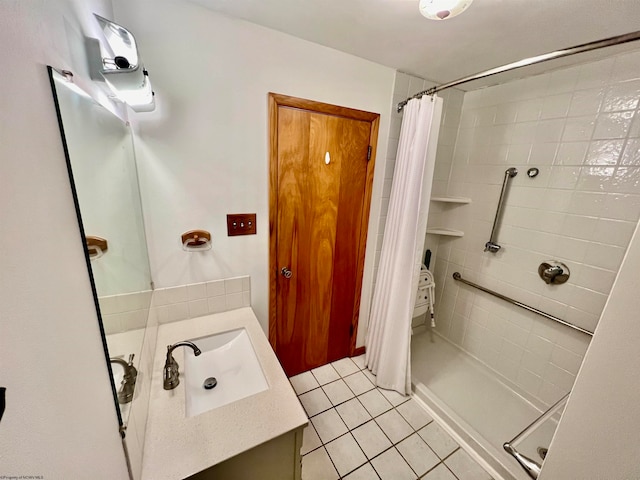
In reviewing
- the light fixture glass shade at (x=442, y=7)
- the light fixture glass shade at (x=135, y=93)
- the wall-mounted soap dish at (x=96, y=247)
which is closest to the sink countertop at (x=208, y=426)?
the wall-mounted soap dish at (x=96, y=247)

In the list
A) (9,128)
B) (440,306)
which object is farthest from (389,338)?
(9,128)

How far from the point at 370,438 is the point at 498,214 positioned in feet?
5.95

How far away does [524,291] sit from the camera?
170 cm

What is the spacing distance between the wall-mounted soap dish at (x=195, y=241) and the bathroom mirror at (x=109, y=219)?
0.31m

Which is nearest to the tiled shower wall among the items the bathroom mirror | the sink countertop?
the sink countertop

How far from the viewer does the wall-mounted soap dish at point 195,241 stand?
48.9 inches

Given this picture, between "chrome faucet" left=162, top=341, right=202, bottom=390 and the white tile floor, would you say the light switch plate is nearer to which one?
"chrome faucet" left=162, top=341, right=202, bottom=390

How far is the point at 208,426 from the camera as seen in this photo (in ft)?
2.66

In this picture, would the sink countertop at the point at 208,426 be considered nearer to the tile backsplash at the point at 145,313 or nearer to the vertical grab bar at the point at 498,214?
the tile backsplash at the point at 145,313

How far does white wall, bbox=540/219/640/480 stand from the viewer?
0.41 metres

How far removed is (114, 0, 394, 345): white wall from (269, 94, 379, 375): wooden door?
0.09 m

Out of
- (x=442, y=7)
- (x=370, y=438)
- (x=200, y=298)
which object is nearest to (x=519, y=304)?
(x=370, y=438)

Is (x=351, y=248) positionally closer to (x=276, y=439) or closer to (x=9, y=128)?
(x=276, y=439)

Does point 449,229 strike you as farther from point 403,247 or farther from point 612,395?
point 612,395
